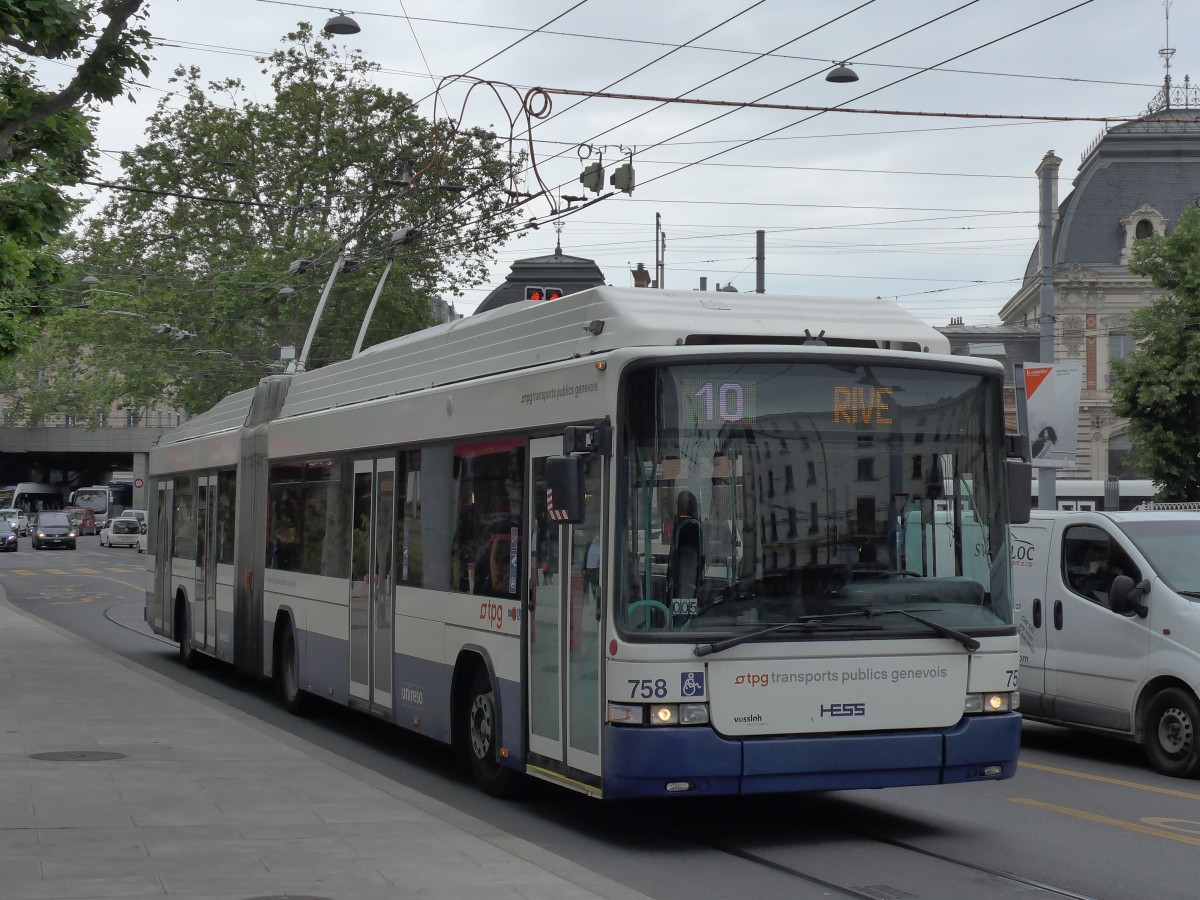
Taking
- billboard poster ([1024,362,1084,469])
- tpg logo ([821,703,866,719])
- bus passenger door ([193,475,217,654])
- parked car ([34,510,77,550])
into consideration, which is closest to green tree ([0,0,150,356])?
bus passenger door ([193,475,217,654])

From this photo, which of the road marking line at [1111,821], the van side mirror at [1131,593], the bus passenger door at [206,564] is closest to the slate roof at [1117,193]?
the bus passenger door at [206,564]

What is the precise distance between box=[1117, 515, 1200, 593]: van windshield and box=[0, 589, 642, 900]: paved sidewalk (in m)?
5.82

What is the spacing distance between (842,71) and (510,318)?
684 centimetres

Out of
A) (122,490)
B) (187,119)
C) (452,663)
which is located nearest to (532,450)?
(452,663)

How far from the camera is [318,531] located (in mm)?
14297

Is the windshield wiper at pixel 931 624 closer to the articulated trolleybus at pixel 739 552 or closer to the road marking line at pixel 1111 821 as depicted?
the articulated trolleybus at pixel 739 552

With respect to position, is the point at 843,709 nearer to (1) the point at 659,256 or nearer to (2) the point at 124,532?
(1) the point at 659,256

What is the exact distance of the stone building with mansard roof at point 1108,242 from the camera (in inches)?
2675

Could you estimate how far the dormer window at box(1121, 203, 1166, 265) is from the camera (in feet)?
224

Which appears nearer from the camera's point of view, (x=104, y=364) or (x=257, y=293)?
(x=257, y=293)

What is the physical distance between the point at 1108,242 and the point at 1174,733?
6126cm

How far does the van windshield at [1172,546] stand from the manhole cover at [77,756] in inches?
302

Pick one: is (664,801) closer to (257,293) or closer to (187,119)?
(257,293)

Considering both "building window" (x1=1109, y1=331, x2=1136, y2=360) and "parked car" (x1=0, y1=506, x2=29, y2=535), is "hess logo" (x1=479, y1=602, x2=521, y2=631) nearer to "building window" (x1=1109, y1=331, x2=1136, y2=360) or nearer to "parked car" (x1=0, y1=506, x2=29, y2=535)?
"building window" (x1=1109, y1=331, x2=1136, y2=360)
